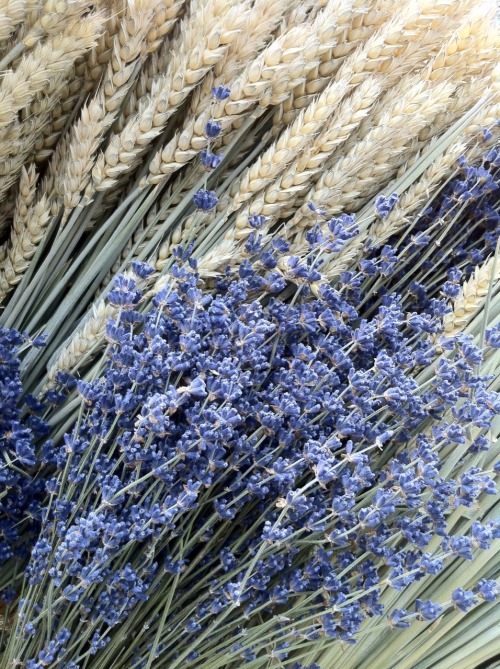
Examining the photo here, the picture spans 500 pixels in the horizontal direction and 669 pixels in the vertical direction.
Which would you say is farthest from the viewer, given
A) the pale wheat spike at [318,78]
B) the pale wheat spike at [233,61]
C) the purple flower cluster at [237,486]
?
the pale wheat spike at [318,78]

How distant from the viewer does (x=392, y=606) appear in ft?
2.66

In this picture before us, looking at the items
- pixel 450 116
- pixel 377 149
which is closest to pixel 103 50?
pixel 377 149

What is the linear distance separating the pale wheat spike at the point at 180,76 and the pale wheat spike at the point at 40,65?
99 mm

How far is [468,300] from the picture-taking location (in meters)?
0.87

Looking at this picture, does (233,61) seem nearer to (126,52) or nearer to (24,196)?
(126,52)

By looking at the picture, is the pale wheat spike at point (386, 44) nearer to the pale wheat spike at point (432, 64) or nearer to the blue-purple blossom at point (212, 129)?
the pale wheat spike at point (432, 64)

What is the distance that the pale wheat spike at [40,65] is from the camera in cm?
73

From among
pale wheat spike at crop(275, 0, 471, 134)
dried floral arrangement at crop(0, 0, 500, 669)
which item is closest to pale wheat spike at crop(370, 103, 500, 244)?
dried floral arrangement at crop(0, 0, 500, 669)

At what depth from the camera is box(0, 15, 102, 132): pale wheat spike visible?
28.8 inches

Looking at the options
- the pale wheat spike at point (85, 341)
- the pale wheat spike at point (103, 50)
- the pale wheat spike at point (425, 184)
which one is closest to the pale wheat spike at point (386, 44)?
the pale wheat spike at point (425, 184)

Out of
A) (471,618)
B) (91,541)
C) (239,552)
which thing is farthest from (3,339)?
(471,618)

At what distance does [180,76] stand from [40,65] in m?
0.15

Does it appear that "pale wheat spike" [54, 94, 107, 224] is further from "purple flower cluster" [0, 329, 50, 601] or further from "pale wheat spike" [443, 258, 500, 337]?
"pale wheat spike" [443, 258, 500, 337]

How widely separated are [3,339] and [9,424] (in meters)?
0.09
